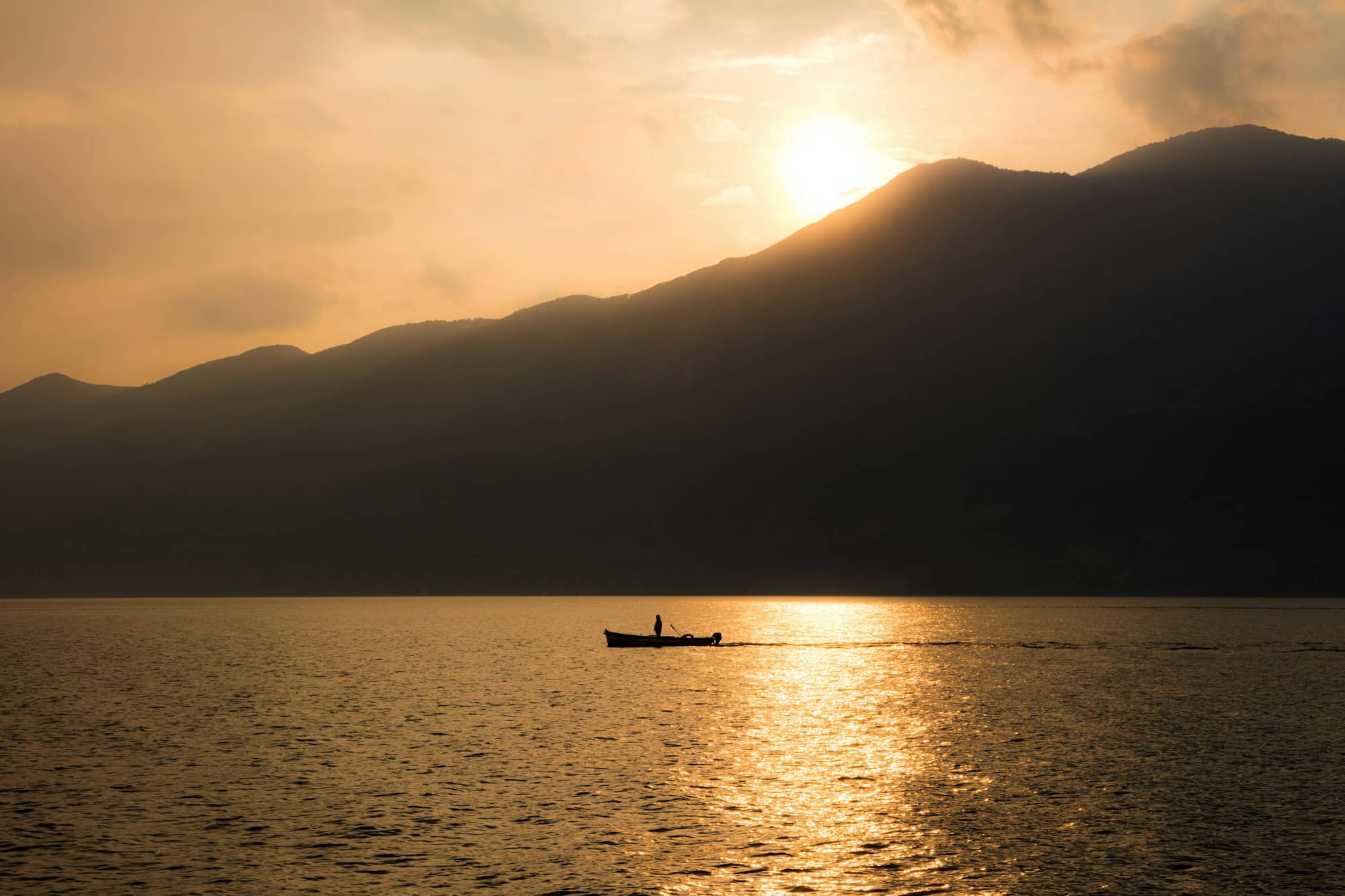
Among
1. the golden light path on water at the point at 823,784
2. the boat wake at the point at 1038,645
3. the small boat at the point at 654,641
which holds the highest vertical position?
the small boat at the point at 654,641

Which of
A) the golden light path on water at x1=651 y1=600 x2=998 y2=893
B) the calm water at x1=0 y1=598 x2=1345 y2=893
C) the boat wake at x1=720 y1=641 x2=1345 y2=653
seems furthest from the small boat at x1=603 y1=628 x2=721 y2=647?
the golden light path on water at x1=651 y1=600 x2=998 y2=893

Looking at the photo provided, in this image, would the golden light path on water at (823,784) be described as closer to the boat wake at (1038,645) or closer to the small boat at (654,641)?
the small boat at (654,641)

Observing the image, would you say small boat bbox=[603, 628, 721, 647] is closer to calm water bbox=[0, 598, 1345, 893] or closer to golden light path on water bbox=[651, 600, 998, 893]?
calm water bbox=[0, 598, 1345, 893]

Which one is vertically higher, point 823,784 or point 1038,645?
point 823,784

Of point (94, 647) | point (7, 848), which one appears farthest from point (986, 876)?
point (94, 647)

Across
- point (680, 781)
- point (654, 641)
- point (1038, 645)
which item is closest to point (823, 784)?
point (680, 781)

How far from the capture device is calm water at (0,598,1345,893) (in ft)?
114

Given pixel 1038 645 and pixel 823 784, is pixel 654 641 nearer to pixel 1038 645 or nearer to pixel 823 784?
pixel 1038 645

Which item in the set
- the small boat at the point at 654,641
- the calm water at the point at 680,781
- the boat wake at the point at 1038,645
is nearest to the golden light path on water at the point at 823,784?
the calm water at the point at 680,781

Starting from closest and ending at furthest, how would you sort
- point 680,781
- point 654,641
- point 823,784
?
1. point 823,784
2. point 680,781
3. point 654,641

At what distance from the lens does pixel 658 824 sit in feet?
134

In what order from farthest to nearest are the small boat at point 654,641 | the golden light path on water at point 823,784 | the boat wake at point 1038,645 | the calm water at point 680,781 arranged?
the boat wake at point 1038,645 < the small boat at point 654,641 < the golden light path on water at point 823,784 < the calm water at point 680,781

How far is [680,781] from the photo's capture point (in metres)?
49.9

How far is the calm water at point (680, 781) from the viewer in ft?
114
